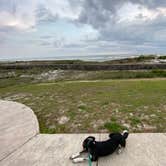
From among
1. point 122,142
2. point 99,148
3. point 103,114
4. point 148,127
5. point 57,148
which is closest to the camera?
point 99,148

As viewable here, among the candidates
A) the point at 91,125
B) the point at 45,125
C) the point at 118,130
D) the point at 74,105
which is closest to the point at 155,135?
the point at 118,130

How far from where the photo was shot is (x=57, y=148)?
3.24m

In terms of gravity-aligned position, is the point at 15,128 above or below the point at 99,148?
below

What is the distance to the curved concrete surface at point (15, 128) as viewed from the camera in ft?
11.1

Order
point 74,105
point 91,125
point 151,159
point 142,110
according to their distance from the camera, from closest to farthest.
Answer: point 151,159
point 91,125
point 142,110
point 74,105

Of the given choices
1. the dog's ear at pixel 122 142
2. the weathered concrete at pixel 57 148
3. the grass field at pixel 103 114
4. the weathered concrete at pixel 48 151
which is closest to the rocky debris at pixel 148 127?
the grass field at pixel 103 114

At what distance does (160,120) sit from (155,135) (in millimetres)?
894

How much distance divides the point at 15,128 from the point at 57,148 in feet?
4.67

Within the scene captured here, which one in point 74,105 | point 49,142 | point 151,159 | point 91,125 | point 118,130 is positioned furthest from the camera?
point 74,105

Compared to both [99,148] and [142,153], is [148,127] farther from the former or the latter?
[99,148]

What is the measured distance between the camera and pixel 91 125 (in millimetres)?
4340

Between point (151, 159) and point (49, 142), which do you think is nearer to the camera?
point (151, 159)

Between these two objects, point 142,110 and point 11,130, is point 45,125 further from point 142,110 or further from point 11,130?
point 142,110

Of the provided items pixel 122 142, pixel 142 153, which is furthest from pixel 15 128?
pixel 142 153
